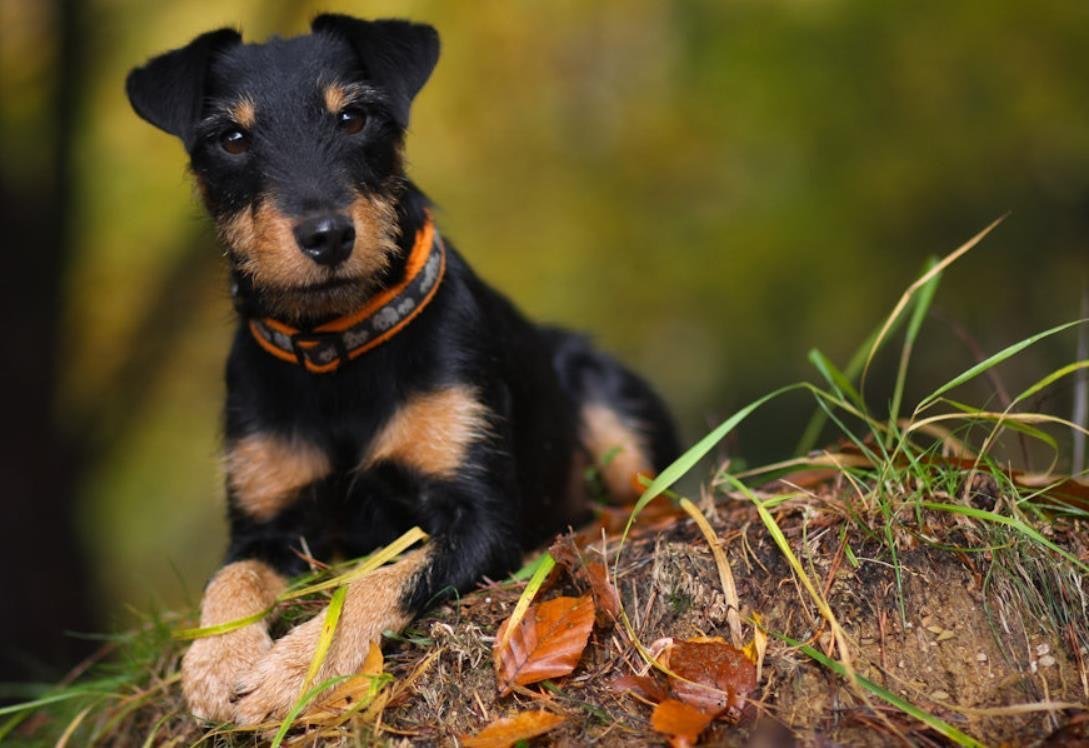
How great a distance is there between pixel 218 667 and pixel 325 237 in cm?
133

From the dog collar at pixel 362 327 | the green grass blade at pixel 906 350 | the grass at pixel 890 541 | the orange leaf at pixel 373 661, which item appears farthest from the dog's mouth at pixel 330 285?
the green grass blade at pixel 906 350

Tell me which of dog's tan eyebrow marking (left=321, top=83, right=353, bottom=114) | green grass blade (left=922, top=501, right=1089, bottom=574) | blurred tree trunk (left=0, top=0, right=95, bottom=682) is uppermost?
dog's tan eyebrow marking (left=321, top=83, right=353, bottom=114)

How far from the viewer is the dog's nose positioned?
3.35 meters

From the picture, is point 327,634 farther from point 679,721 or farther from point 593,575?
point 679,721

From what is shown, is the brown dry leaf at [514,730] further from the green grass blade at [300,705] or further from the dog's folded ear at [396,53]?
the dog's folded ear at [396,53]

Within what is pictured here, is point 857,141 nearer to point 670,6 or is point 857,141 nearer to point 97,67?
point 670,6

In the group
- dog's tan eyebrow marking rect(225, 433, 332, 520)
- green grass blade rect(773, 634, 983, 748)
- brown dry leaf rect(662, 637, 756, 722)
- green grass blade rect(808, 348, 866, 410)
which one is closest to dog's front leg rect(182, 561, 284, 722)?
dog's tan eyebrow marking rect(225, 433, 332, 520)

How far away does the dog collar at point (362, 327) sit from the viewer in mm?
3762

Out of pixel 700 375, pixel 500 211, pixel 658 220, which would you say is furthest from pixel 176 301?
pixel 700 375

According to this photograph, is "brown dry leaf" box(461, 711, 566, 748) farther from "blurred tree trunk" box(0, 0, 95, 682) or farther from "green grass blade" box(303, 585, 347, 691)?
"blurred tree trunk" box(0, 0, 95, 682)

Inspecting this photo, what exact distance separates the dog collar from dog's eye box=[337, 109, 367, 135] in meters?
0.43

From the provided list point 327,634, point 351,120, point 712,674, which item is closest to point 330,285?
point 351,120

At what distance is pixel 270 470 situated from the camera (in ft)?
12.9

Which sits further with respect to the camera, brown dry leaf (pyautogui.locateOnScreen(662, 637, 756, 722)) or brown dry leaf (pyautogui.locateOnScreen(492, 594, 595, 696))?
brown dry leaf (pyautogui.locateOnScreen(492, 594, 595, 696))
